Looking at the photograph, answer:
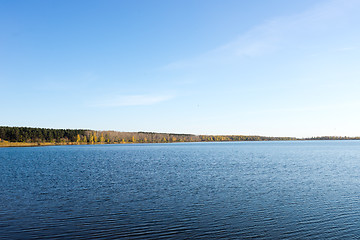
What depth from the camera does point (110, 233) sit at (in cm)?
1512

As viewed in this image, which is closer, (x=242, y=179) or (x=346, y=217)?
(x=346, y=217)

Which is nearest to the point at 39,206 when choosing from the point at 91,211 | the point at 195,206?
the point at 91,211

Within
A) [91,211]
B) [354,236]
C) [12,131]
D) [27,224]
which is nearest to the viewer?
[354,236]

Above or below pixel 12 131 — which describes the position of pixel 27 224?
below

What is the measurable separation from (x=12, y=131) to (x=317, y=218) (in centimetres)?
21588

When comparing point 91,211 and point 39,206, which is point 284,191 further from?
point 39,206

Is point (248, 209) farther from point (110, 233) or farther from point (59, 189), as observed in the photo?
point (59, 189)

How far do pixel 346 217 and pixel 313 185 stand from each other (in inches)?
459

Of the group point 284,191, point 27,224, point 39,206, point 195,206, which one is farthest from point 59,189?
point 284,191

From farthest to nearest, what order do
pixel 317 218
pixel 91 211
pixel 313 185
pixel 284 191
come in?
pixel 313 185 < pixel 284 191 < pixel 91 211 < pixel 317 218

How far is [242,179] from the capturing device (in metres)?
33.3

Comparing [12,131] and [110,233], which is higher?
[12,131]

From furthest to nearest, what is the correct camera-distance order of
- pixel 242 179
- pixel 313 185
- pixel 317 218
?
1. pixel 242 179
2. pixel 313 185
3. pixel 317 218

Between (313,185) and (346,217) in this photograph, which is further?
(313,185)
